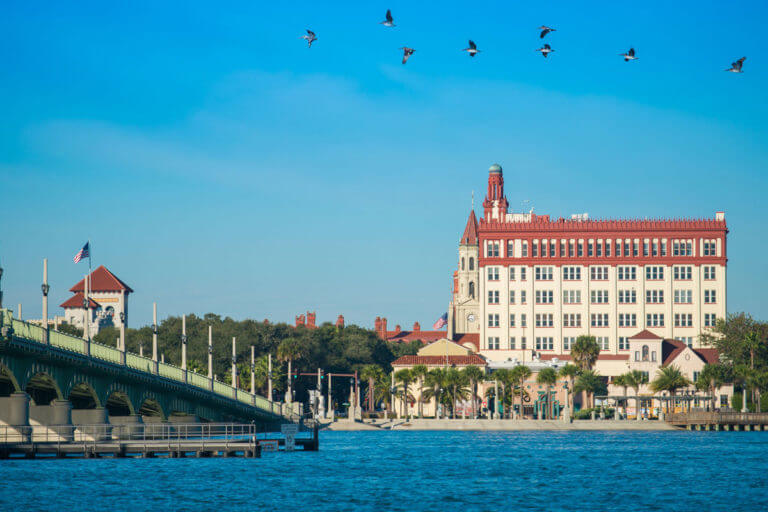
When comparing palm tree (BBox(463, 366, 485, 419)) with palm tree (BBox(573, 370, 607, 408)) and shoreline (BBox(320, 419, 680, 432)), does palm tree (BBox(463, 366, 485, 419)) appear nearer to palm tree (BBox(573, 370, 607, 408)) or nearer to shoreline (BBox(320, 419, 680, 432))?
shoreline (BBox(320, 419, 680, 432))

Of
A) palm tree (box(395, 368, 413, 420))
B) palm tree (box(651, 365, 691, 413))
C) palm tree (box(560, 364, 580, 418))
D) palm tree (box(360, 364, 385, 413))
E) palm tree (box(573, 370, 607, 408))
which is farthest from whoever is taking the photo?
palm tree (box(360, 364, 385, 413))

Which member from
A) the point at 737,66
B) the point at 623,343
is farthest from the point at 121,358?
the point at 623,343

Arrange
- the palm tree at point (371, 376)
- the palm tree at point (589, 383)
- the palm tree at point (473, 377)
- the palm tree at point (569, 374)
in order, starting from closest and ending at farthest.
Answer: the palm tree at point (473, 377), the palm tree at point (569, 374), the palm tree at point (589, 383), the palm tree at point (371, 376)

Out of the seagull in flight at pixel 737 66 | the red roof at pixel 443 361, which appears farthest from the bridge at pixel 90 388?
the red roof at pixel 443 361

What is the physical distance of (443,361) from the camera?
190500 millimetres

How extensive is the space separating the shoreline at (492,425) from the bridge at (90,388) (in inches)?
1966

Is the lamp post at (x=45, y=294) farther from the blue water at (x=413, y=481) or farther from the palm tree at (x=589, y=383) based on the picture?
the palm tree at (x=589, y=383)

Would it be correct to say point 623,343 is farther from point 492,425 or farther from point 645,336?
point 492,425

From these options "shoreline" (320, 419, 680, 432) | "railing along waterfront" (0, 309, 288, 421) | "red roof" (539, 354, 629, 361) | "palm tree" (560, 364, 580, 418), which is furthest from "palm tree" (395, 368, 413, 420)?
"railing along waterfront" (0, 309, 288, 421)

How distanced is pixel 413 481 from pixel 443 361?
114339 mm

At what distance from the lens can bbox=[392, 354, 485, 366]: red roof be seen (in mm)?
189625

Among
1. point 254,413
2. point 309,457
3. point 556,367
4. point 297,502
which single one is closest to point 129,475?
point 297,502

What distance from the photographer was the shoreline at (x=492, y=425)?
6132 inches

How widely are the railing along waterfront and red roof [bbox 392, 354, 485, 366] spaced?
7263 cm
